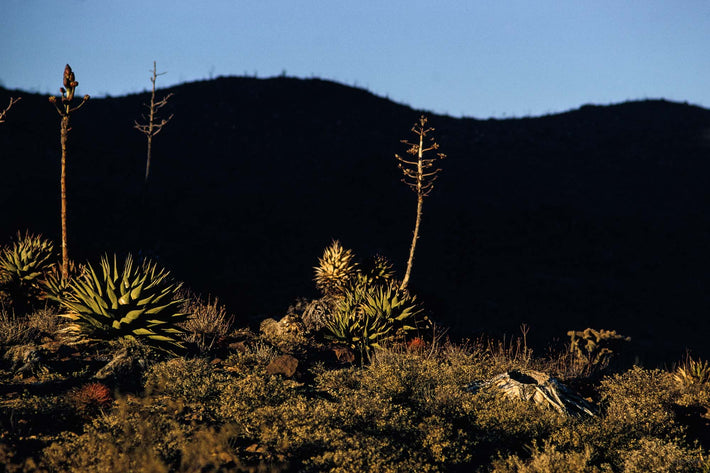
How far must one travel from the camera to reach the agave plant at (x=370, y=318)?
10789 mm

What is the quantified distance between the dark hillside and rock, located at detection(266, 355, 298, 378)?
582 centimetres

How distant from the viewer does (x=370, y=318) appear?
11.6 m

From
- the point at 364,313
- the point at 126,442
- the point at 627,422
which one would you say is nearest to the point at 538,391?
the point at 627,422

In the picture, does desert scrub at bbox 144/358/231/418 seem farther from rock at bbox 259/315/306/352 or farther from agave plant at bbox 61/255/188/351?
rock at bbox 259/315/306/352

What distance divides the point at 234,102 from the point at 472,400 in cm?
5470

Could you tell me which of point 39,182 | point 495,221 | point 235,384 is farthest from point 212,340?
point 495,221

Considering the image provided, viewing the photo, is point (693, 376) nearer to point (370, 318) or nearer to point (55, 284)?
point (370, 318)

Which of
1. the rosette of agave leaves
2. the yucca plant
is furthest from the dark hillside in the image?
the yucca plant

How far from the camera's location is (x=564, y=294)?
95.5ft

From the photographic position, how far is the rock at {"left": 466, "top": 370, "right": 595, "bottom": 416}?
23.7 ft

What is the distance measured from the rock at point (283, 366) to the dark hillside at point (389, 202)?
5825 millimetres

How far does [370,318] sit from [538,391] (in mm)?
4722

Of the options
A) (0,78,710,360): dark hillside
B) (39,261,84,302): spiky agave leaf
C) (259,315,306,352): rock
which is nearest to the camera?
(39,261,84,302): spiky agave leaf

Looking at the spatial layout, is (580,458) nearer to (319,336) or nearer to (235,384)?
(235,384)
